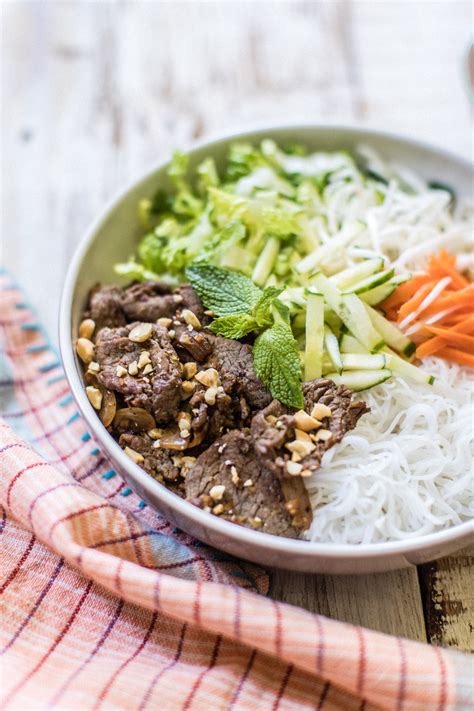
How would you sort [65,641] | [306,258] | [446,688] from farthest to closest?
[306,258]
[65,641]
[446,688]

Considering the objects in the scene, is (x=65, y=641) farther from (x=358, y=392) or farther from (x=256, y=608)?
(x=358, y=392)

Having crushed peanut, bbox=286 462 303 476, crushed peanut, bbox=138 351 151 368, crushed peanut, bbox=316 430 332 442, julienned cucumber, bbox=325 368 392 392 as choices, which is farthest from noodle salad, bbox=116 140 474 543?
crushed peanut, bbox=138 351 151 368

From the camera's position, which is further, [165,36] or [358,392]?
[165,36]

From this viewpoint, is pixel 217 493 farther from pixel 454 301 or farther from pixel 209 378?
pixel 454 301

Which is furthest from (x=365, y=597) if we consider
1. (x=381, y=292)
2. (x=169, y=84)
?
(x=169, y=84)

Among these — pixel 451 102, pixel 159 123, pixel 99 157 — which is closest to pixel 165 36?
pixel 159 123

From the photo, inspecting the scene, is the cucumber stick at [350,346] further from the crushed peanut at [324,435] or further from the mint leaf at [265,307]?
the crushed peanut at [324,435]

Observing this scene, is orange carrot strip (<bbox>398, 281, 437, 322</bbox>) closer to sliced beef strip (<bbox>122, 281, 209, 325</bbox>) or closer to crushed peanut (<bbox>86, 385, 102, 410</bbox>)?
sliced beef strip (<bbox>122, 281, 209, 325</bbox>)
